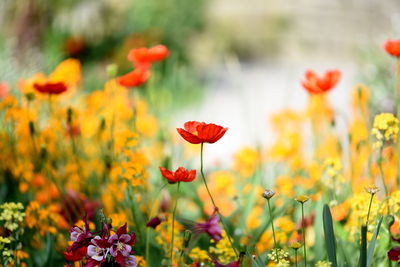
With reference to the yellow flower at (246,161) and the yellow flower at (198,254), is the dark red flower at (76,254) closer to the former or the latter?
the yellow flower at (198,254)

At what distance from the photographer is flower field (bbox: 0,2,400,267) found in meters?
1.31

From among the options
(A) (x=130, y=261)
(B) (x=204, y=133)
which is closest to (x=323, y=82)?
(B) (x=204, y=133)

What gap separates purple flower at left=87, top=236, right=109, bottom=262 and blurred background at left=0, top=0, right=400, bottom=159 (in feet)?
10.5

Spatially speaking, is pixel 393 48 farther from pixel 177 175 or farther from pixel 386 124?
pixel 177 175

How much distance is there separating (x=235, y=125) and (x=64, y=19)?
2941 mm

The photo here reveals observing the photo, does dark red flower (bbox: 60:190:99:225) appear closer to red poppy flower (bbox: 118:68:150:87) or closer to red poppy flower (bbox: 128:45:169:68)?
red poppy flower (bbox: 118:68:150:87)

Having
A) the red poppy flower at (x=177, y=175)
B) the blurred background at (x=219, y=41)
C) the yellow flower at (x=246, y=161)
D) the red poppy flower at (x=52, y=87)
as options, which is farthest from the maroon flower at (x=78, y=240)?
the blurred background at (x=219, y=41)

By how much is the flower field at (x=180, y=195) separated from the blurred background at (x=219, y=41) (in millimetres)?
1921

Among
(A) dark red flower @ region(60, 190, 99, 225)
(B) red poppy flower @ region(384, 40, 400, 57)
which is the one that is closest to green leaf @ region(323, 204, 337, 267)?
(B) red poppy flower @ region(384, 40, 400, 57)

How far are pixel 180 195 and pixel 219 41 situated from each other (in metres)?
6.10

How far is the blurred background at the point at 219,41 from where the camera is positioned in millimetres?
5672

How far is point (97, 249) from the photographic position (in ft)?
3.93

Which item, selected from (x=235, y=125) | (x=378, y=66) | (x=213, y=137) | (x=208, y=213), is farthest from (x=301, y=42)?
(x=213, y=137)

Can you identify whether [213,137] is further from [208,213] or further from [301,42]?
[301,42]
